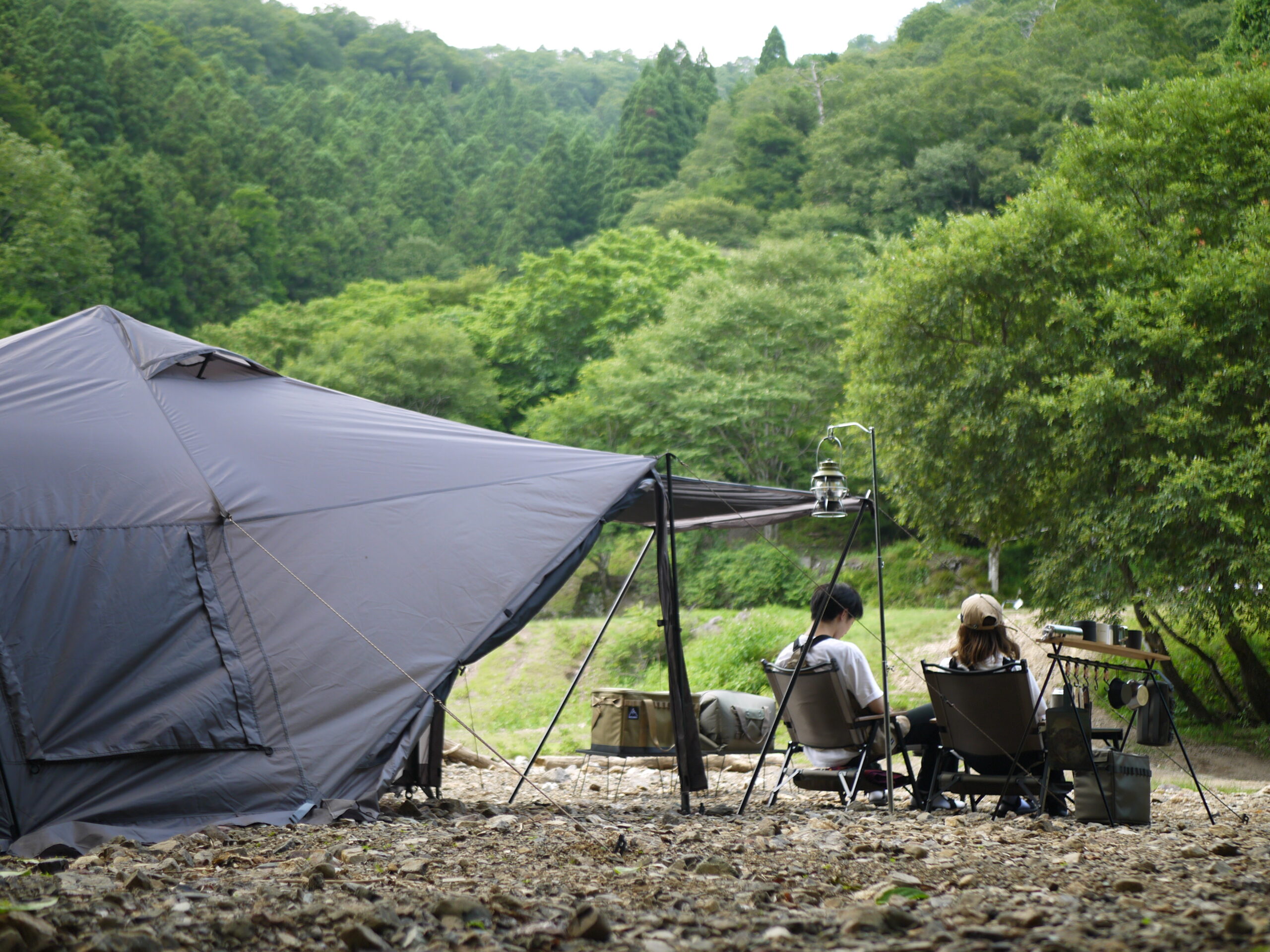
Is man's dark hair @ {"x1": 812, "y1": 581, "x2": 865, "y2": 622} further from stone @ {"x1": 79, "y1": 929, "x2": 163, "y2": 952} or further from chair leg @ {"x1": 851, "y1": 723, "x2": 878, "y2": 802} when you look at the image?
stone @ {"x1": 79, "y1": 929, "x2": 163, "y2": 952}

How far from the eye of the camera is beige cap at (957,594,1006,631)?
214 inches

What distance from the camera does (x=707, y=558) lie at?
22156mm

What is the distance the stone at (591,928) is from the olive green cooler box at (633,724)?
376 cm

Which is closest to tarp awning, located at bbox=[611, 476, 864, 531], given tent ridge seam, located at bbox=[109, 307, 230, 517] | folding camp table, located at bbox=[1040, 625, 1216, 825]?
folding camp table, located at bbox=[1040, 625, 1216, 825]

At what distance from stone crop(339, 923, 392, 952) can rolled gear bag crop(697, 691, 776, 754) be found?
5087 mm

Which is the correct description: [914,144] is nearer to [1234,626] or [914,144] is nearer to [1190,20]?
[1190,20]

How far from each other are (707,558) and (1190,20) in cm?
1832

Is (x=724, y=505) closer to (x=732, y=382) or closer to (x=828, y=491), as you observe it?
(x=828, y=491)

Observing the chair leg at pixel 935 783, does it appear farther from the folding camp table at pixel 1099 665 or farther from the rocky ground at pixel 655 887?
the folding camp table at pixel 1099 665

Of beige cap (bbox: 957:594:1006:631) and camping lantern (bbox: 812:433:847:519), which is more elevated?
camping lantern (bbox: 812:433:847:519)

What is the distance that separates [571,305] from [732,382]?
894cm

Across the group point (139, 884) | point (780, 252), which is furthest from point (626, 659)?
point (139, 884)

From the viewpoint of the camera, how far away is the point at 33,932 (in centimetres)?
249

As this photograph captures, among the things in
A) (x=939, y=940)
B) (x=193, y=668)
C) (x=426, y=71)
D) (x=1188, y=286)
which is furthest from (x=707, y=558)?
(x=426, y=71)
